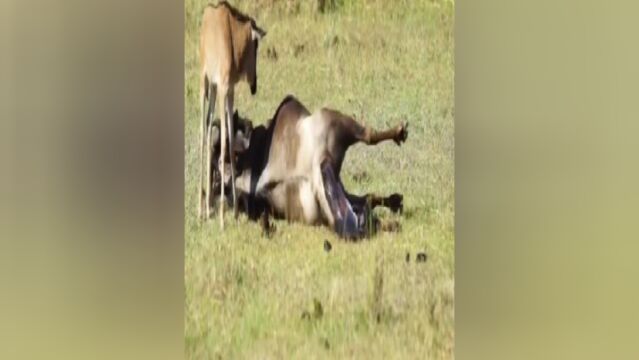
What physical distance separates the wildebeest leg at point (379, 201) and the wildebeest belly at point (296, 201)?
55 millimetres

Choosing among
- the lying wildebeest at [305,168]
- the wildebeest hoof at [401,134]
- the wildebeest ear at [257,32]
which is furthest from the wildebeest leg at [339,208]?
the wildebeest ear at [257,32]

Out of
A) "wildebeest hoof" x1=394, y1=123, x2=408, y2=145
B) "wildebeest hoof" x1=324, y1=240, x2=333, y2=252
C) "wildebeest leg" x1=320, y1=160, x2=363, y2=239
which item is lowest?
"wildebeest hoof" x1=324, y1=240, x2=333, y2=252

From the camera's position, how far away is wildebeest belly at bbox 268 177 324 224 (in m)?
0.89

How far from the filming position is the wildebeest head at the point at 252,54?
0.90 meters

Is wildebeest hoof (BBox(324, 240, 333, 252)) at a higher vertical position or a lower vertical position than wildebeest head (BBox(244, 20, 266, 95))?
lower

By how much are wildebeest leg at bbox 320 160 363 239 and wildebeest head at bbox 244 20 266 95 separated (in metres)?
0.17

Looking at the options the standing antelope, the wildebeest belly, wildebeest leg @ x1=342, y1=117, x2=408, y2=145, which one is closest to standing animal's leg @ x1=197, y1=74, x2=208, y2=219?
the standing antelope

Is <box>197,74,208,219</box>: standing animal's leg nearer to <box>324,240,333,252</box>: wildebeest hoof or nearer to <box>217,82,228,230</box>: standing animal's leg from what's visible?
<box>217,82,228,230</box>: standing animal's leg
